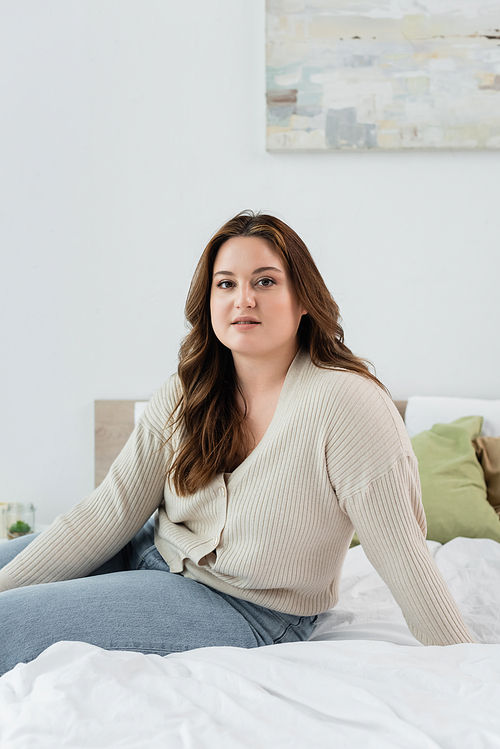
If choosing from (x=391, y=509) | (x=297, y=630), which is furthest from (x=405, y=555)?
(x=297, y=630)

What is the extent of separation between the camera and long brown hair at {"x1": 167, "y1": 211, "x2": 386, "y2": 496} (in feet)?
3.88

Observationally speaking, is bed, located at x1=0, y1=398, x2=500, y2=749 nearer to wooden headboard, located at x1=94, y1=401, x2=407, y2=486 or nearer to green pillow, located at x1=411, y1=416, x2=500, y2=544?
green pillow, located at x1=411, y1=416, x2=500, y2=544

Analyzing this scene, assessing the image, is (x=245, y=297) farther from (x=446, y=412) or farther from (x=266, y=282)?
(x=446, y=412)

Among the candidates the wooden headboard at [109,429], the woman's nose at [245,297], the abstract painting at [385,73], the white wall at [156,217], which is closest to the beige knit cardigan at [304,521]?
the woman's nose at [245,297]

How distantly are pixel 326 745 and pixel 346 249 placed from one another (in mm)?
1853

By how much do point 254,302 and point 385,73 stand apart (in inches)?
56.5

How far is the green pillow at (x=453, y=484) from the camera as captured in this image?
5.43ft

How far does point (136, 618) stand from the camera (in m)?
1.00

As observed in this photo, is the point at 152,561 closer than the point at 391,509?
No

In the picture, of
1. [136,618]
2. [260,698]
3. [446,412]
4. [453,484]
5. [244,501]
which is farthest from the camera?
[446,412]

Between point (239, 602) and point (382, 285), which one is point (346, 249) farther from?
point (239, 602)

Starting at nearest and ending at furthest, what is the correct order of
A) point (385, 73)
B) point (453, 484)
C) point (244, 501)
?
point (244, 501)
point (453, 484)
point (385, 73)

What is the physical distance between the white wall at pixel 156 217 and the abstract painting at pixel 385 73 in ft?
0.24

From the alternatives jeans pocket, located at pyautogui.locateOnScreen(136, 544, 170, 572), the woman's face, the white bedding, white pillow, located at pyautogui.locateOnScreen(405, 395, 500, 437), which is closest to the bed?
the white bedding
